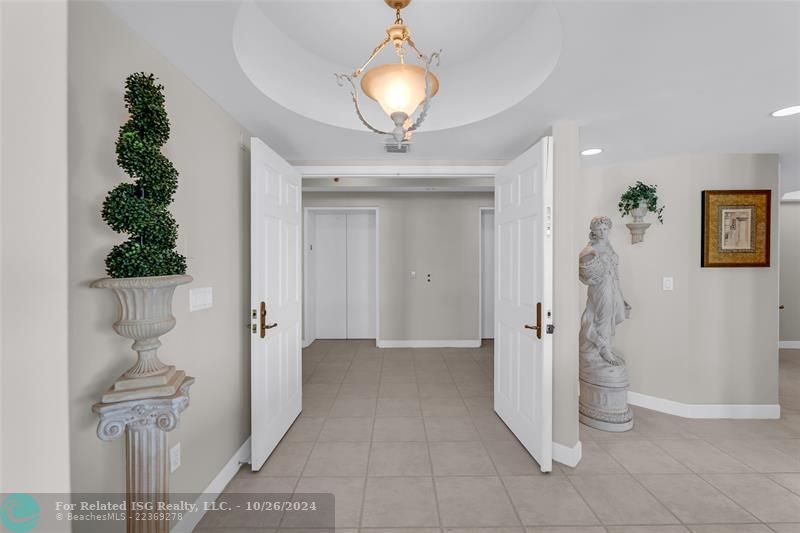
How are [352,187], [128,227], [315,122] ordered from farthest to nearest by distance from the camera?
[352,187] < [315,122] < [128,227]

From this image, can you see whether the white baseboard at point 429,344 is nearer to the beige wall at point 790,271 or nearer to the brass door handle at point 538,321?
the brass door handle at point 538,321

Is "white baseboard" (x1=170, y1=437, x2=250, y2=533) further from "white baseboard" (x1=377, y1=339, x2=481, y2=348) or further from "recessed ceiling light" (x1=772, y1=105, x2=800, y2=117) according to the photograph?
"recessed ceiling light" (x1=772, y1=105, x2=800, y2=117)

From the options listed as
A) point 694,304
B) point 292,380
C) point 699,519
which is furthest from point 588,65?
point 292,380

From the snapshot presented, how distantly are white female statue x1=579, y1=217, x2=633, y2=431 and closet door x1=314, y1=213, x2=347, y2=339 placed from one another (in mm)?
3587

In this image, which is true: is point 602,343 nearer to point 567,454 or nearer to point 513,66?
point 567,454

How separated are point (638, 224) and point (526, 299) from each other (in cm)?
158

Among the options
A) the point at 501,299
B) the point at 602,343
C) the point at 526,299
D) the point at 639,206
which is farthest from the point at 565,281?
the point at 639,206

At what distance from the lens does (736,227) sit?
2955 mm

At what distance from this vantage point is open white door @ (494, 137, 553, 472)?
2150 millimetres

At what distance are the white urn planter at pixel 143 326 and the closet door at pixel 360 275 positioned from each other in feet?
14.1

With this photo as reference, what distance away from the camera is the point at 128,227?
3.47 feet

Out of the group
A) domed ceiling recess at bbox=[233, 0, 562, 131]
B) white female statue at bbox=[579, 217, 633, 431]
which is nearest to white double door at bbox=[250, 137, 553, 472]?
domed ceiling recess at bbox=[233, 0, 562, 131]

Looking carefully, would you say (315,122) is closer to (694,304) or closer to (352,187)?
(352,187)

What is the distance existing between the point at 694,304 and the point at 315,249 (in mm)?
4663
